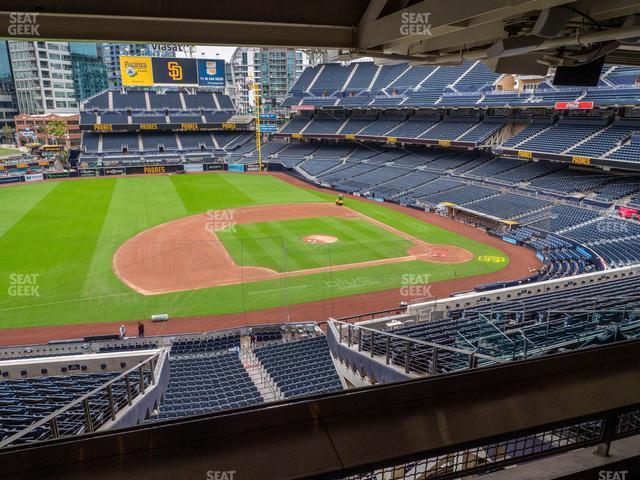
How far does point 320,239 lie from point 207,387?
1797 cm

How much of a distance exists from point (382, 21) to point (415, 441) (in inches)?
159

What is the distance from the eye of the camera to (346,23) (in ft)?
16.1

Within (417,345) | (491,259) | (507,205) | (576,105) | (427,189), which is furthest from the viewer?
(427,189)

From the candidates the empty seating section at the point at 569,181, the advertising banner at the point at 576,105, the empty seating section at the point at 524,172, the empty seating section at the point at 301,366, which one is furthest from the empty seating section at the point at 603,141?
the empty seating section at the point at 301,366

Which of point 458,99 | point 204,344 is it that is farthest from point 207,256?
point 458,99

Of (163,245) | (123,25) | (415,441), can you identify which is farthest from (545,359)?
(163,245)

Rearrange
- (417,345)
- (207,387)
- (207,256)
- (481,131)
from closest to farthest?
(417,345)
(207,387)
(207,256)
(481,131)

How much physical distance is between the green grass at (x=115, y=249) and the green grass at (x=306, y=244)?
0.44 ft

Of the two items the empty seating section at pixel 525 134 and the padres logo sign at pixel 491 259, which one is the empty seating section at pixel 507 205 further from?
the padres logo sign at pixel 491 259

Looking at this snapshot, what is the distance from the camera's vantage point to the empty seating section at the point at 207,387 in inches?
375

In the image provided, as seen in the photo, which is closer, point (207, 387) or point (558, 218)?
point (207, 387)

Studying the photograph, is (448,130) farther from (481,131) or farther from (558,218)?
(558,218)

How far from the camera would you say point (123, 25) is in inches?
169

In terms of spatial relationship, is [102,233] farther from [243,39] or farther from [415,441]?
[415,441]
